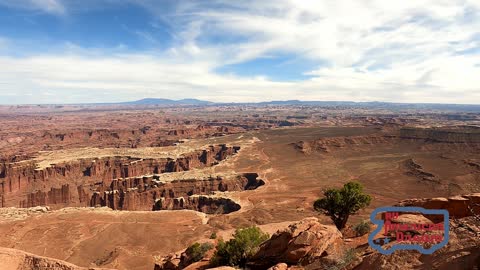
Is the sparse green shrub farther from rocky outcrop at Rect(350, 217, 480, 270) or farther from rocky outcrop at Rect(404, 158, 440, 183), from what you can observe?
rocky outcrop at Rect(404, 158, 440, 183)

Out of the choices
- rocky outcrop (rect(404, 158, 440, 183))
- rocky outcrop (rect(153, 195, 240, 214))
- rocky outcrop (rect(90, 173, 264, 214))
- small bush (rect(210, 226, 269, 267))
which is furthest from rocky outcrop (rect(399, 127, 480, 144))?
small bush (rect(210, 226, 269, 267))

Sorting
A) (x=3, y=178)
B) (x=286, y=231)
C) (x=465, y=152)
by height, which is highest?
(x=286, y=231)

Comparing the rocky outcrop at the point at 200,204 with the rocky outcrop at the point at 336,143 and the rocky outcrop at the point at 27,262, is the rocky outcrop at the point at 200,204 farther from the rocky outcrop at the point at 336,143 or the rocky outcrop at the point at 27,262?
the rocky outcrop at the point at 336,143

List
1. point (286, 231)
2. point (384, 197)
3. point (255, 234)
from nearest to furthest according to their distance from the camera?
point (286, 231) → point (255, 234) → point (384, 197)

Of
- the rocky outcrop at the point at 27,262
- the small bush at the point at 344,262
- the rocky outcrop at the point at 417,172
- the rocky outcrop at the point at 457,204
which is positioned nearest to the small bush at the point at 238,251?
the small bush at the point at 344,262

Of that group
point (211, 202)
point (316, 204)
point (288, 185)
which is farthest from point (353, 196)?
point (288, 185)

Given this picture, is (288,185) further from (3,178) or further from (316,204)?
(3,178)

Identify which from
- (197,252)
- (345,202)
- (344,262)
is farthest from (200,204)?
(344,262)
